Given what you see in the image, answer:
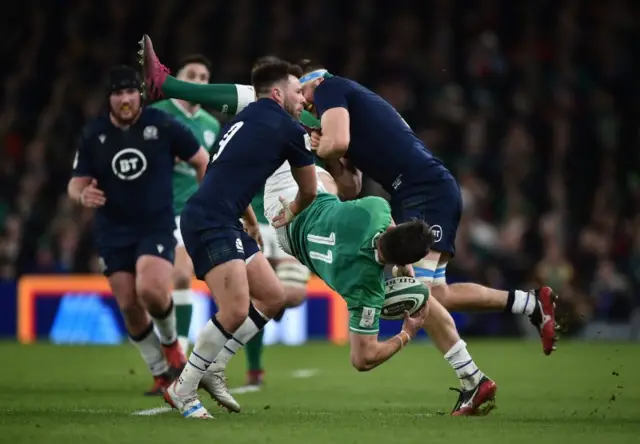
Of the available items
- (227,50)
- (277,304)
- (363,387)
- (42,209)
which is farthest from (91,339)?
(277,304)

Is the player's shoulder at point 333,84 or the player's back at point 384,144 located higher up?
the player's shoulder at point 333,84

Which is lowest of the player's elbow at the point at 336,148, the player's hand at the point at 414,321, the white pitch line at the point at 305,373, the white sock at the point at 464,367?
the white pitch line at the point at 305,373

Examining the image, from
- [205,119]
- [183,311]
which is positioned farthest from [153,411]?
[205,119]

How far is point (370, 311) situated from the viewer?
7449 millimetres

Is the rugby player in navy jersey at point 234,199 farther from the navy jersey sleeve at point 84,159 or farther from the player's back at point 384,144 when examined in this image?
the navy jersey sleeve at point 84,159

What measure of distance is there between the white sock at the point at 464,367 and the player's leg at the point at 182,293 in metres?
3.07

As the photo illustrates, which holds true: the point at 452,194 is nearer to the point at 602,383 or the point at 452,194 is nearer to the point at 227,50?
the point at 602,383

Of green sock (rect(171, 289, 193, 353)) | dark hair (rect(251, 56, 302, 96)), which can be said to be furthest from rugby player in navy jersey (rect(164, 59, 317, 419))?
green sock (rect(171, 289, 193, 353))

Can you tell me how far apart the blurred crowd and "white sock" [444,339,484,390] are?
8.36m

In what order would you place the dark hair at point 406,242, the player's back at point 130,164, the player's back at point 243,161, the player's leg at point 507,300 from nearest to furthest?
the dark hair at point 406,242
the player's back at point 243,161
the player's leg at point 507,300
the player's back at point 130,164

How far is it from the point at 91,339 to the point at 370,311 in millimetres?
9683

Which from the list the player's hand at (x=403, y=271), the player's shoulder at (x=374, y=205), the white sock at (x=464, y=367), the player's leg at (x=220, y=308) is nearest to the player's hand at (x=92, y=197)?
the player's leg at (x=220, y=308)

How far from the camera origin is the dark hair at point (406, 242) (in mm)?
7098

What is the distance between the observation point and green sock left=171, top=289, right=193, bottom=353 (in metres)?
10.6
